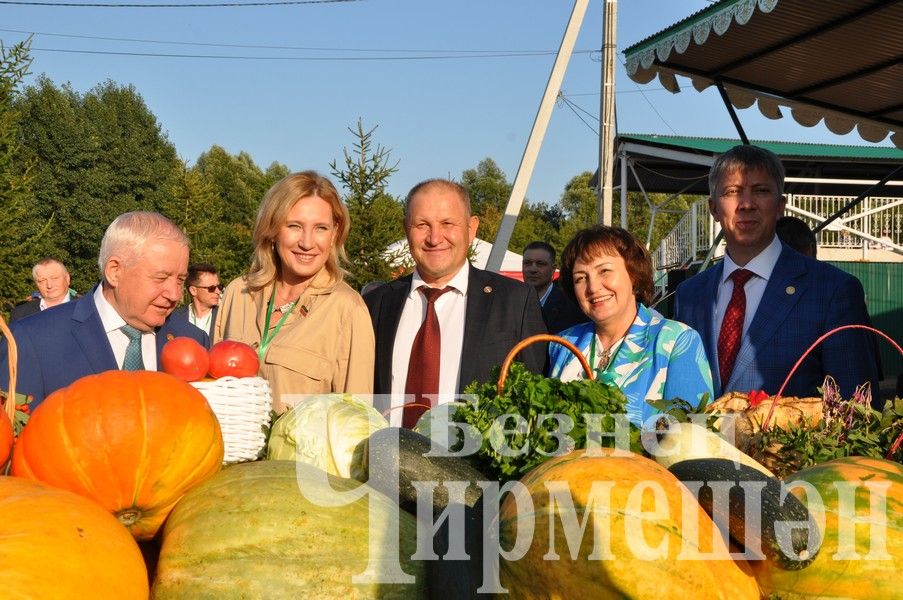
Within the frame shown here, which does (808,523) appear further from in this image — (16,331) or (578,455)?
(16,331)

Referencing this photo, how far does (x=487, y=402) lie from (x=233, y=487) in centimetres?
65

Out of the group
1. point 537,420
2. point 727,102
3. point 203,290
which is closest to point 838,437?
point 537,420

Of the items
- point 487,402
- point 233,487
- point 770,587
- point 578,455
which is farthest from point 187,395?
point 770,587

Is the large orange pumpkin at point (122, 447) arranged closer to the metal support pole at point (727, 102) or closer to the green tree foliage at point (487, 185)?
the metal support pole at point (727, 102)

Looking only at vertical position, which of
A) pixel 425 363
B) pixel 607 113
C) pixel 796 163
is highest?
pixel 796 163

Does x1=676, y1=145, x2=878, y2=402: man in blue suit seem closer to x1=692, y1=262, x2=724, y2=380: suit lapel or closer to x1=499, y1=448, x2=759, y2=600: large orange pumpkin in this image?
x1=692, y1=262, x2=724, y2=380: suit lapel

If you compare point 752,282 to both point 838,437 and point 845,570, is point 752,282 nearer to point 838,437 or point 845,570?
point 838,437

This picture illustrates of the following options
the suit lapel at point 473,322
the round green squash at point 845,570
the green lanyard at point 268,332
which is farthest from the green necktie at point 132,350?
the round green squash at point 845,570

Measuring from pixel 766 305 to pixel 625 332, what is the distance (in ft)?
2.21

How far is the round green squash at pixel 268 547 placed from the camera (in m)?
1.41

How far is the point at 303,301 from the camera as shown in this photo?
3.35 metres

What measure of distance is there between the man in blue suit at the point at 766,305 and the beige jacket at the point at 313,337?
1.54 m

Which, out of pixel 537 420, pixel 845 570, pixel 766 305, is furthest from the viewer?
pixel 766 305

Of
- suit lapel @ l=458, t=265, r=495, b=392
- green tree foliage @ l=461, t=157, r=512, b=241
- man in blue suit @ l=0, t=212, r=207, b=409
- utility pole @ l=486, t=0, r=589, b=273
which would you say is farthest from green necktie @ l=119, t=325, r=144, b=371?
green tree foliage @ l=461, t=157, r=512, b=241
